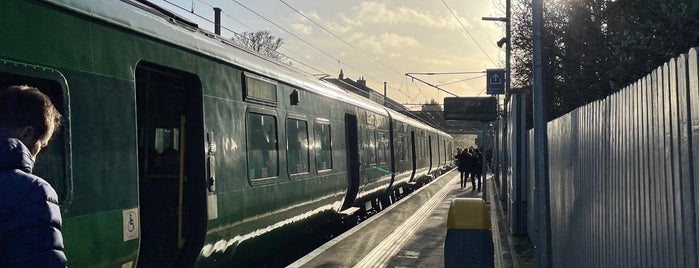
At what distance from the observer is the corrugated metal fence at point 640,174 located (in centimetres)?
267

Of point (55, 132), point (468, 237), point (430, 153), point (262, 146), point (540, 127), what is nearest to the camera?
point (55, 132)

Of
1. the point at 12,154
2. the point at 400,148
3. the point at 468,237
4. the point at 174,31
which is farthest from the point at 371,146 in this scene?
the point at 12,154

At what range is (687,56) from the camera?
2656 millimetres

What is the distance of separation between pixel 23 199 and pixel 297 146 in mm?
6408

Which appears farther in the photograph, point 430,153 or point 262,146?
point 430,153

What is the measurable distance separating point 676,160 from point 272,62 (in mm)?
6298

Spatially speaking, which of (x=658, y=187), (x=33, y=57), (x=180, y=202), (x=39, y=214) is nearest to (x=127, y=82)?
(x=33, y=57)

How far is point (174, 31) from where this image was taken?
552 cm

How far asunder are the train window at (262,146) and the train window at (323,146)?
1892 mm

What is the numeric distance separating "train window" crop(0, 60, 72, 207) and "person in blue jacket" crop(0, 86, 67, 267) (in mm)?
1438

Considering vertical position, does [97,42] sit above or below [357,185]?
above

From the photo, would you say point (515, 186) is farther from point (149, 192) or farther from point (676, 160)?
point (676, 160)

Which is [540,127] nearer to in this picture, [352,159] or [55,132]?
[55,132]

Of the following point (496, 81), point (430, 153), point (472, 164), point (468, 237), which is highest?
point (496, 81)
